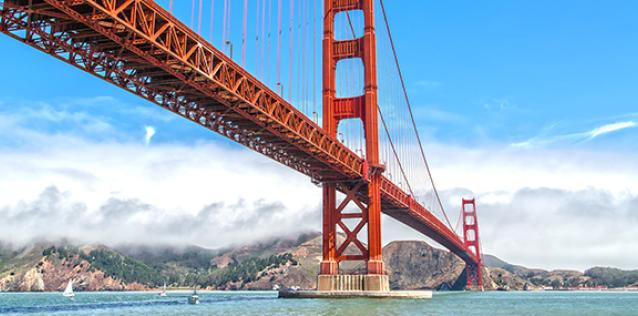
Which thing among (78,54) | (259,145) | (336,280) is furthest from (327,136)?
(78,54)

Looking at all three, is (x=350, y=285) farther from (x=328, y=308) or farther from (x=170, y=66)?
(x=170, y=66)

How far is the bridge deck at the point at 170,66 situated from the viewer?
20156 millimetres

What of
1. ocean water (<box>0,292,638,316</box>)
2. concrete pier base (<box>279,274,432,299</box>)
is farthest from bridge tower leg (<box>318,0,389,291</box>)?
ocean water (<box>0,292,638,316</box>)

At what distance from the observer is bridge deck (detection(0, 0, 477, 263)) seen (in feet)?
66.1

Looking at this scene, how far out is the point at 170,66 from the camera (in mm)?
24547

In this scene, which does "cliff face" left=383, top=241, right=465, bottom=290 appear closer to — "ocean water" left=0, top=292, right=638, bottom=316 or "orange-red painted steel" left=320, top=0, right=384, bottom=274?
"ocean water" left=0, top=292, right=638, bottom=316

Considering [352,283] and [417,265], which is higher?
[417,265]

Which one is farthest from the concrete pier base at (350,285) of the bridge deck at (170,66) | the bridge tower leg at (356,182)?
the bridge deck at (170,66)

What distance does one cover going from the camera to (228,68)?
28.6m

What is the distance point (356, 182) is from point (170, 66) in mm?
26853

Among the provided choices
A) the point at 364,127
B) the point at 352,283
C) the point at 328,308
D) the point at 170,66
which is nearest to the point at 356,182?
the point at 364,127

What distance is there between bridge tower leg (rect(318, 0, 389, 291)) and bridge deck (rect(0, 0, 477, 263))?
6627mm

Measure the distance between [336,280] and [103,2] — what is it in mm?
31659

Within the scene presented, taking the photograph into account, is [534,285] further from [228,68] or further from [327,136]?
[228,68]
